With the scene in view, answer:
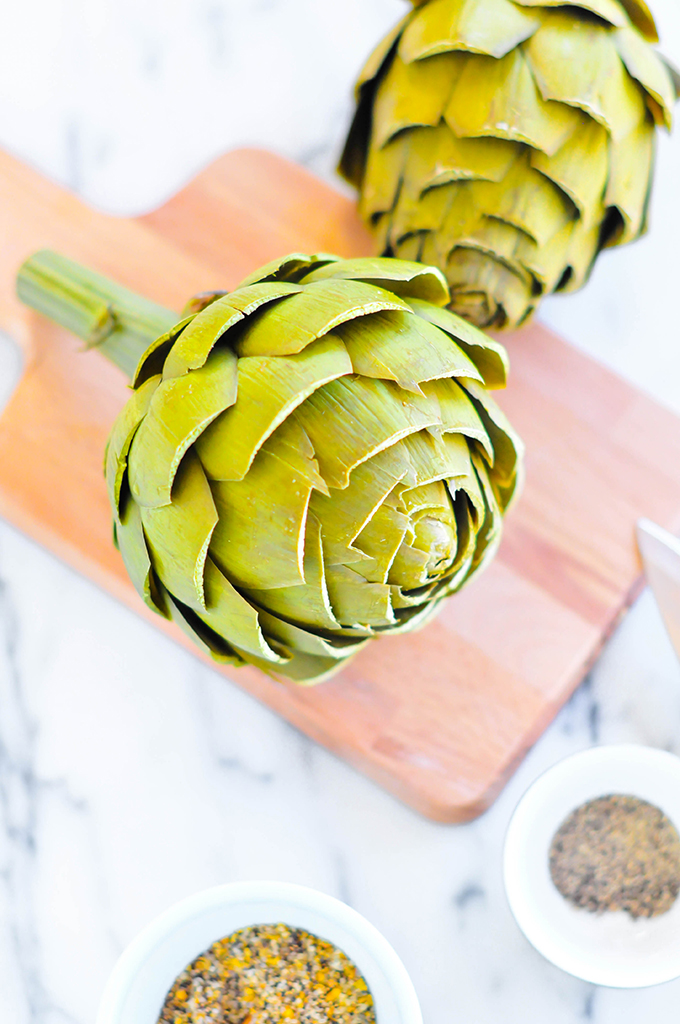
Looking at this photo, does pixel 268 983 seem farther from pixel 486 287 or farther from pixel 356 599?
pixel 486 287

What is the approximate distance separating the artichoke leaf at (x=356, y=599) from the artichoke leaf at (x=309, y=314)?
0.14 m

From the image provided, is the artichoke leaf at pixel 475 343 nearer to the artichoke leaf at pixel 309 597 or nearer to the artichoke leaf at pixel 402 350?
the artichoke leaf at pixel 402 350

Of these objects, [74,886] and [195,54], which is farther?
[195,54]

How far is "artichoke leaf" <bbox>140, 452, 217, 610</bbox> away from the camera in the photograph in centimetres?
57

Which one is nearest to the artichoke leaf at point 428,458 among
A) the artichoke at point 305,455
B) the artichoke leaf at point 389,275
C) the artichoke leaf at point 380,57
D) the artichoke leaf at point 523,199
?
the artichoke at point 305,455

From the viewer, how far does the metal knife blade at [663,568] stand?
0.80 meters

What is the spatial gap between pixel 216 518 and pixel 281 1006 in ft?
1.49

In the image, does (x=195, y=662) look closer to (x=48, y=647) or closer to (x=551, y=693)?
(x=48, y=647)

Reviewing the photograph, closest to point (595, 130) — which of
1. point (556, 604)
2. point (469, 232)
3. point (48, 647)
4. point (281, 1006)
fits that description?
point (469, 232)

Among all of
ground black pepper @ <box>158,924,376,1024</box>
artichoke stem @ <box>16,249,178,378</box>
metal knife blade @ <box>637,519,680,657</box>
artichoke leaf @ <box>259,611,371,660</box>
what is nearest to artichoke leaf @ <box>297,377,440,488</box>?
artichoke leaf @ <box>259,611,371,660</box>

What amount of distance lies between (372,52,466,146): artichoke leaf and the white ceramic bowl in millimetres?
576

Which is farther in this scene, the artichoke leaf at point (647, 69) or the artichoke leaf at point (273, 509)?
the artichoke leaf at point (647, 69)

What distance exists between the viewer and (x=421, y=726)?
802 millimetres

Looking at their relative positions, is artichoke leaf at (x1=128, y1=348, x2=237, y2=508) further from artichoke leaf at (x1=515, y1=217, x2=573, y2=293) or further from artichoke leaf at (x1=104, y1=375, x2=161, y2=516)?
artichoke leaf at (x1=515, y1=217, x2=573, y2=293)
